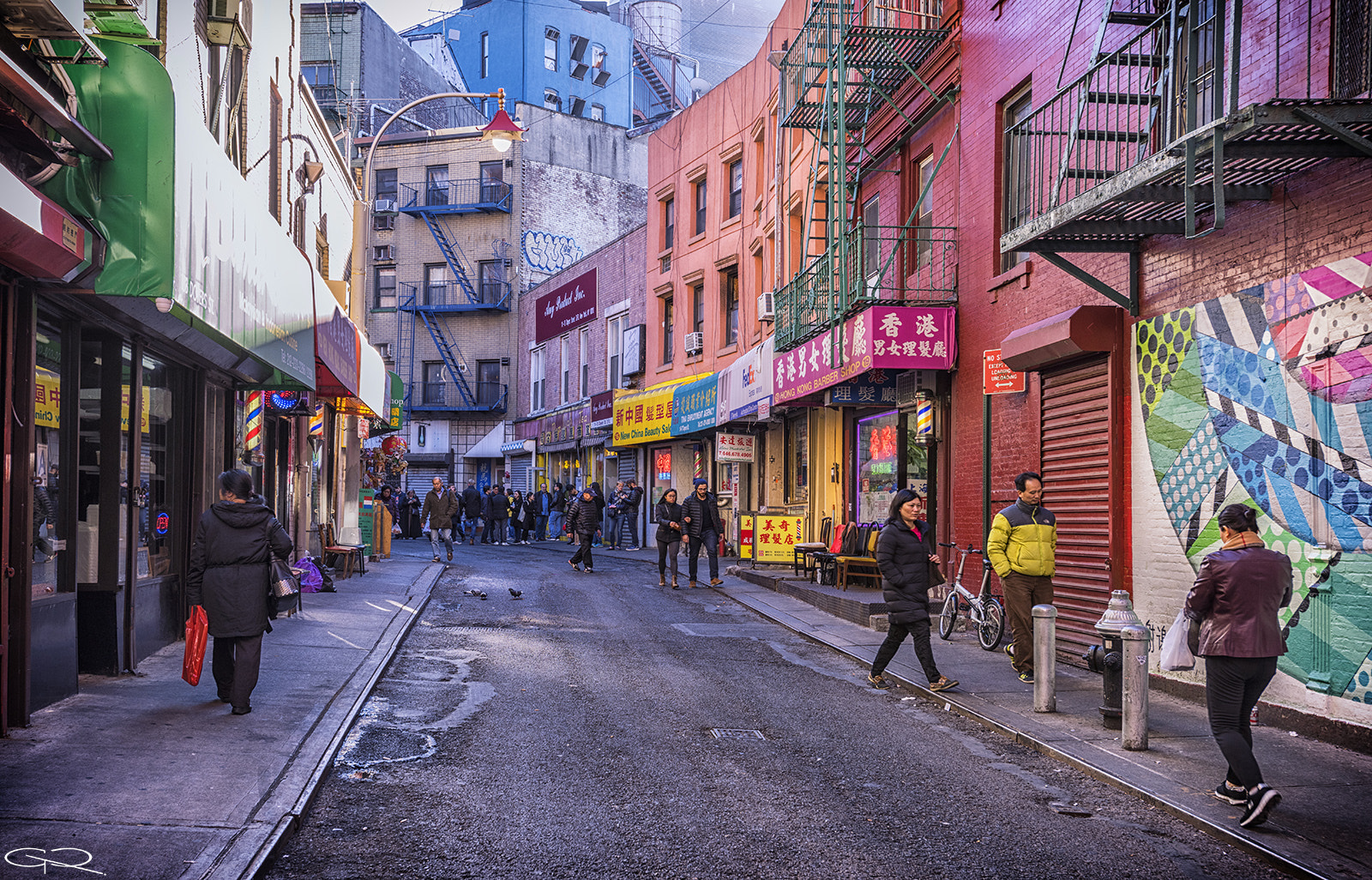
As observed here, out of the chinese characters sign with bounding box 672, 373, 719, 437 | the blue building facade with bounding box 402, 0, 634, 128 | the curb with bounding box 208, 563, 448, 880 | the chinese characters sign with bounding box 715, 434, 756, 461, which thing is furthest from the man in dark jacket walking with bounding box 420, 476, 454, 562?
the blue building facade with bounding box 402, 0, 634, 128

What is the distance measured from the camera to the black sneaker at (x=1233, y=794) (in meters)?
6.27

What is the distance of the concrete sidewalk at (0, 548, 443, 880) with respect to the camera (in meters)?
5.00

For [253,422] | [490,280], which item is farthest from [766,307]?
[490,280]

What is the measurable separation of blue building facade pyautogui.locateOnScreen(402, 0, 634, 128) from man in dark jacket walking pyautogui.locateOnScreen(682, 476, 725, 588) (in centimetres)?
3333

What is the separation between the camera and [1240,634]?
6.24 metres

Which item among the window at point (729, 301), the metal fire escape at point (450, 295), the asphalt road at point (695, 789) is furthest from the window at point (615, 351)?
the asphalt road at point (695, 789)

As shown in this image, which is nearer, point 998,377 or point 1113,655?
point 1113,655

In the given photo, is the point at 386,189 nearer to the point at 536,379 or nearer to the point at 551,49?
the point at 551,49

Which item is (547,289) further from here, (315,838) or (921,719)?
(315,838)

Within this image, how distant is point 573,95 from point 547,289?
1502 cm

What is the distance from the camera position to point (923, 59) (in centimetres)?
1630

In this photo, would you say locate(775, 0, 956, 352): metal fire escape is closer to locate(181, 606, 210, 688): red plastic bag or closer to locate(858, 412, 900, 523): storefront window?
locate(858, 412, 900, 523): storefront window

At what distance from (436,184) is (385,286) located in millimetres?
4614

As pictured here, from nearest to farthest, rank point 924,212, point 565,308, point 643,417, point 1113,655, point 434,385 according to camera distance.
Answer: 1. point 1113,655
2. point 924,212
3. point 643,417
4. point 565,308
5. point 434,385
